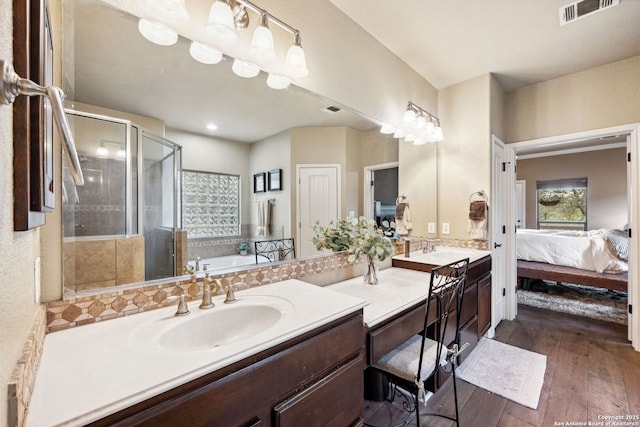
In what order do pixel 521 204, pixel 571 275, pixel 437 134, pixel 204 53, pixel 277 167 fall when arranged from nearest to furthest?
1. pixel 204 53
2. pixel 277 167
3. pixel 437 134
4. pixel 571 275
5. pixel 521 204

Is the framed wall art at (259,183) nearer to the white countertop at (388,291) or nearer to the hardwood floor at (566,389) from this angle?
the white countertop at (388,291)

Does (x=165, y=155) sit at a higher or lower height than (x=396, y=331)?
higher

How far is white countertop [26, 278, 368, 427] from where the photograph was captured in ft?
1.83

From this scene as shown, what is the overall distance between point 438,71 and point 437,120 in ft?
1.56

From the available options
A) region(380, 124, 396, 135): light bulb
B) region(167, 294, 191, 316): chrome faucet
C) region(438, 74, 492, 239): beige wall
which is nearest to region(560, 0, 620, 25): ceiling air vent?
region(438, 74, 492, 239): beige wall

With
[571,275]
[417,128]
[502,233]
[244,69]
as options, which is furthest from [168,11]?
[571,275]

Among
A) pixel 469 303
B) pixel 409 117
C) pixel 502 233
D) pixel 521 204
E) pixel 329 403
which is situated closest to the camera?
pixel 329 403

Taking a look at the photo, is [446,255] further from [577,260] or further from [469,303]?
[577,260]

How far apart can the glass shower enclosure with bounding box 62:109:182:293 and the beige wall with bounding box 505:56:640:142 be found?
3.65 m

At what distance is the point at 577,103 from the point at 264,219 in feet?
11.3

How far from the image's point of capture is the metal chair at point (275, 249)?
4.87 feet

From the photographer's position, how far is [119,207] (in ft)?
3.45

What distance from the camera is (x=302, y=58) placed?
1478 mm

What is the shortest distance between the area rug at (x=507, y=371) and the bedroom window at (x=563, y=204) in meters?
5.57
